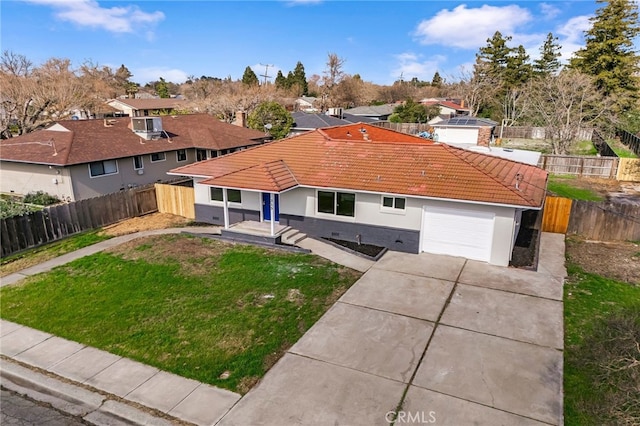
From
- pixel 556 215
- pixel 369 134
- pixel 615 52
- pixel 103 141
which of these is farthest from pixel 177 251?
pixel 615 52

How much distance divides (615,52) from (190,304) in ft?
173

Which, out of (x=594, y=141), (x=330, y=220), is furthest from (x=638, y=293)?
(x=594, y=141)

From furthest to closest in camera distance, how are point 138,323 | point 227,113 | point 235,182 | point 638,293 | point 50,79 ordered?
1. point 227,113
2. point 50,79
3. point 235,182
4. point 638,293
5. point 138,323

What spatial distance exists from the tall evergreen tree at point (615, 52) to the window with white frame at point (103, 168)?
1864 inches

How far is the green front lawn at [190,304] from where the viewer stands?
882 centimetres

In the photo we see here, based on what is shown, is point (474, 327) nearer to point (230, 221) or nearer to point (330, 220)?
point (330, 220)

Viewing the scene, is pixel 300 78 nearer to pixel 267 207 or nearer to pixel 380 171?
pixel 267 207

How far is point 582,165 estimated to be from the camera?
28.8 metres

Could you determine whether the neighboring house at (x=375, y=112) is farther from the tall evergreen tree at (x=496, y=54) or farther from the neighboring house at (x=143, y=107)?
the neighboring house at (x=143, y=107)

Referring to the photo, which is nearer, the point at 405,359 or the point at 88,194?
the point at 405,359

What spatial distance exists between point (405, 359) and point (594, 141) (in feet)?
156

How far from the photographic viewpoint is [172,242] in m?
15.9

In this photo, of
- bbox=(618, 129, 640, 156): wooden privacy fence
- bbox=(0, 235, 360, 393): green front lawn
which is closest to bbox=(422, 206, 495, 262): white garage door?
bbox=(0, 235, 360, 393): green front lawn

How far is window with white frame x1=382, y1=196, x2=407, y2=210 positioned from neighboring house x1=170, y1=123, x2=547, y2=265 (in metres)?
0.04
